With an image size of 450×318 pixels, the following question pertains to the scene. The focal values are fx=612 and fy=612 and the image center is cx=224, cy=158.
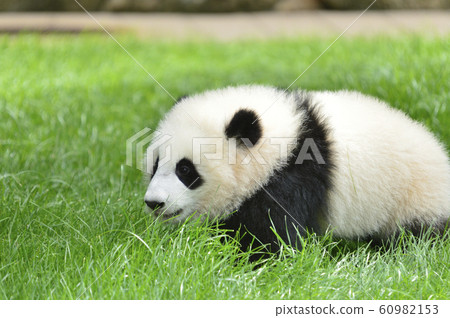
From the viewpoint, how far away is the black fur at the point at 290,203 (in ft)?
10.2

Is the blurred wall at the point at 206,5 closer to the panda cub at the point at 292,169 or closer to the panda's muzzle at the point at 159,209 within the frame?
the panda cub at the point at 292,169

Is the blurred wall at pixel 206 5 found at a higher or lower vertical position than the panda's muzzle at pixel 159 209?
higher

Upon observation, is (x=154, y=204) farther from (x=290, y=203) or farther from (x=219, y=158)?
(x=290, y=203)

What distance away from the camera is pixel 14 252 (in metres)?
3.01

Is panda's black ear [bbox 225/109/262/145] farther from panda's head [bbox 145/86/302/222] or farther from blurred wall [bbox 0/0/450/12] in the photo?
blurred wall [bbox 0/0/450/12]

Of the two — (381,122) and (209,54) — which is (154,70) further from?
(381,122)

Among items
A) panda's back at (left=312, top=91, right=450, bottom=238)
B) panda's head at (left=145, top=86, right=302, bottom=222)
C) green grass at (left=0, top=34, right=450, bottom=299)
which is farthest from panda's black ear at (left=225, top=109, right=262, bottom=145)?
green grass at (left=0, top=34, right=450, bottom=299)

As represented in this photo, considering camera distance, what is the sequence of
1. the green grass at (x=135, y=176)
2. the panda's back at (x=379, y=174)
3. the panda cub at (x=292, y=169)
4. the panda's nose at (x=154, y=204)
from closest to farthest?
the green grass at (x=135, y=176) → the panda's nose at (x=154, y=204) → the panda cub at (x=292, y=169) → the panda's back at (x=379, y=174)

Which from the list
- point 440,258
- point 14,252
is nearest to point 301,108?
point 440,258

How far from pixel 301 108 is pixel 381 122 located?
46 cm

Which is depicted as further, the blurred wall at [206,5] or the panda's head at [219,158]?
the blurred wall at [206,5]

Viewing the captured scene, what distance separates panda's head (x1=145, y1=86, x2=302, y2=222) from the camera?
313cm

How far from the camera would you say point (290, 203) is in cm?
312

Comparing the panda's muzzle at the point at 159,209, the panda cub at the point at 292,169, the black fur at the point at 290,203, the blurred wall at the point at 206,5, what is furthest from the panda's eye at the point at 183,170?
the blurred wall at the point at 206,5
